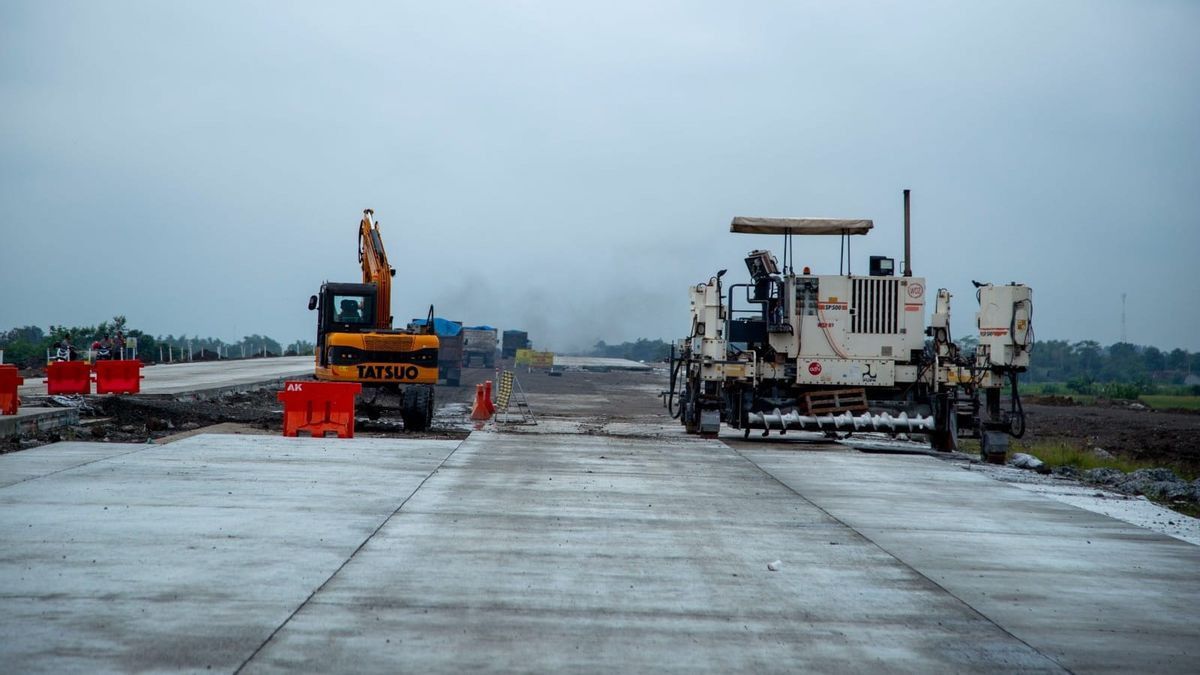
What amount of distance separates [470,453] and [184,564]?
782 centimetres

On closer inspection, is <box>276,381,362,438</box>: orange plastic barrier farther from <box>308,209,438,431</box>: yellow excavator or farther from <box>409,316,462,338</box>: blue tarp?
<box>409,316,462,338</box>: blue tarp

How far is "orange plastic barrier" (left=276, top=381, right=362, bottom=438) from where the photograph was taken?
17.7 metres

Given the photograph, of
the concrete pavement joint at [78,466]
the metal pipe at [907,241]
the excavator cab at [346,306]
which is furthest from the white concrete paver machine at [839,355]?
the concrete pavement joint at [78,466]

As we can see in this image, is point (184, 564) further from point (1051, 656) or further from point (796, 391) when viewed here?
point (796, 391)

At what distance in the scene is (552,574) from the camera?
302 inches

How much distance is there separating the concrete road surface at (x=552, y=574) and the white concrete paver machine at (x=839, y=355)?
6.39 meters

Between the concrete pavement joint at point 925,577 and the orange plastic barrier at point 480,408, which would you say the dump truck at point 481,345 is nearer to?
the orange plastic barrier at point 480,408

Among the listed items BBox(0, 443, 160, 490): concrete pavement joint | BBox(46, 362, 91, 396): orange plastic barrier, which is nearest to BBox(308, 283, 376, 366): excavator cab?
BBox(46, 362, 91, 396): orange plastic barrier

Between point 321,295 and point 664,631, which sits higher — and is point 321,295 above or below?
above

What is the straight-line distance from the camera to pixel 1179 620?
7.07 metres

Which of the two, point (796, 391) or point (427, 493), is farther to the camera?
point (796, 391)

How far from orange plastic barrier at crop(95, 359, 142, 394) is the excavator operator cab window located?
655 centimetres

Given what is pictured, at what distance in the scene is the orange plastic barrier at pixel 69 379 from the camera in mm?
24172

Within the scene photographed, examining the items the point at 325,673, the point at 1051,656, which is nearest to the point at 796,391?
the point at 1051,656
